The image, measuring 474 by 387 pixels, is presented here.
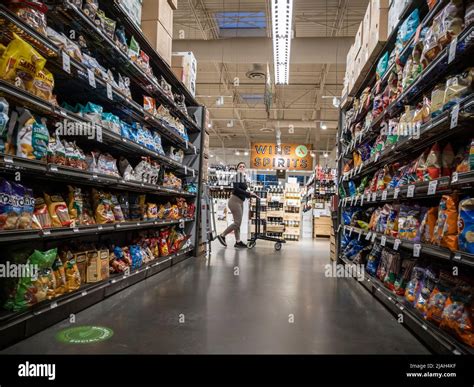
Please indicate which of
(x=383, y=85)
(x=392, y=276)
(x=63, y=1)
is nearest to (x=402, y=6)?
(x=383, y=85)

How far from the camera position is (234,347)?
1.97 m

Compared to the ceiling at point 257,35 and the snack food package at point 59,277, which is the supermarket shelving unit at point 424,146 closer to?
the snack food package at point 59,277

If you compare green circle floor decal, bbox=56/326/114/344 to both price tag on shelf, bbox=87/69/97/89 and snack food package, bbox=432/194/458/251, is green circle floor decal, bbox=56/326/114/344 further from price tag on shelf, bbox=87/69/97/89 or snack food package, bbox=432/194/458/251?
snack food package, bbox=432/194/458/251

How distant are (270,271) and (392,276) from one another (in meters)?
1.91

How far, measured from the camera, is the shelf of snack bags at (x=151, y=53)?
302cm

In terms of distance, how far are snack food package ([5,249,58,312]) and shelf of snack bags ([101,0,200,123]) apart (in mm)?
2163

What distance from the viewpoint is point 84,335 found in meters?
2.07

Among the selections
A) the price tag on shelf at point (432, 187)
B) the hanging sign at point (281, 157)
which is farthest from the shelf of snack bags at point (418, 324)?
the hanging sign at point (281, 157)

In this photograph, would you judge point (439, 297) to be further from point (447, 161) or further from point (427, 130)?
point (427, 130)

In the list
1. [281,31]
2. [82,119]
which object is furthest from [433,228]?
[281,31]

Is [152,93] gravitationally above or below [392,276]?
above

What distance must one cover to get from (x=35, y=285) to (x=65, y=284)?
0.36m
